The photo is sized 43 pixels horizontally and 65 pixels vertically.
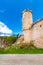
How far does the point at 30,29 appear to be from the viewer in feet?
113

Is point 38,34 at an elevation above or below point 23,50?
above

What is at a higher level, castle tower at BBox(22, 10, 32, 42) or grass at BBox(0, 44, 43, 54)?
castle tower at BBox(22, 10, 32, 42)

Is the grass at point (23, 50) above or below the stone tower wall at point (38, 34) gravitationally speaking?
below

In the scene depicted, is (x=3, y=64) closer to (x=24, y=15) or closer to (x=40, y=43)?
(x=40, y=43)

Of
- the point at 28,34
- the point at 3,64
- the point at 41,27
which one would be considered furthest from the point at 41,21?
the point at 3,64

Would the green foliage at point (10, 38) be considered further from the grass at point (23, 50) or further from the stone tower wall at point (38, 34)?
the grass at point (23, 50)

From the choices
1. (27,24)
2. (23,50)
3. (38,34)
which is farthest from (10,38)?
(23,50)

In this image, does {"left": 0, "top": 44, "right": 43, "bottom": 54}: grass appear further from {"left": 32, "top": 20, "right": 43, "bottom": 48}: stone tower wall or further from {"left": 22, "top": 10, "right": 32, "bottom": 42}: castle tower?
{"left": 22, "top": 10, "right": 32, "bottom": 42}: castle tower

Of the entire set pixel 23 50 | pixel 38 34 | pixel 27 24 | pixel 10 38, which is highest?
pixel 27 24

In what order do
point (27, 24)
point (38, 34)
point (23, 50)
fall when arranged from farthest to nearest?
point (27, 24), point (38, 34), point (23, 50)

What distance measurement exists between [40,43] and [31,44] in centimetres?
160

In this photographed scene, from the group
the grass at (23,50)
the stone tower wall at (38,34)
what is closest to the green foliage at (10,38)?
the stone tower wall at (38,34)

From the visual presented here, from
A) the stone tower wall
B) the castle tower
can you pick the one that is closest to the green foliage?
the castle tower

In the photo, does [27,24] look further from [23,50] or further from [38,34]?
[23,50]
